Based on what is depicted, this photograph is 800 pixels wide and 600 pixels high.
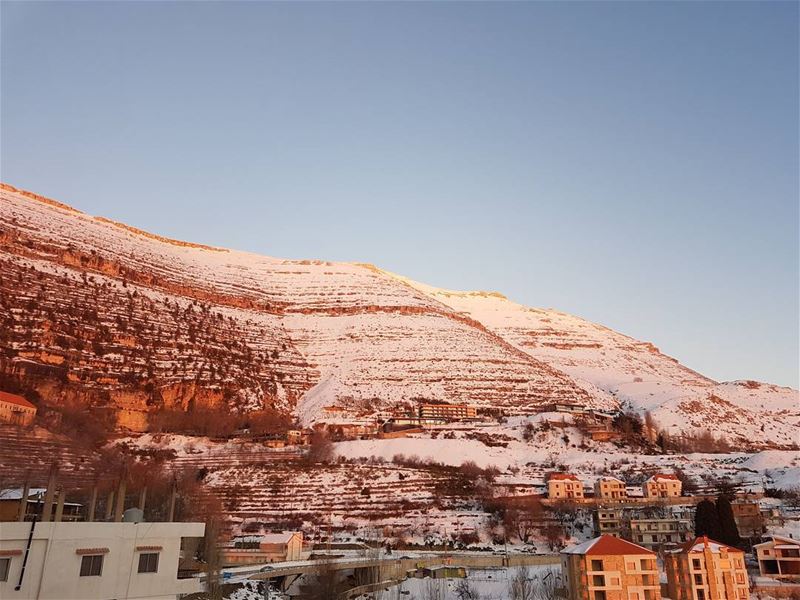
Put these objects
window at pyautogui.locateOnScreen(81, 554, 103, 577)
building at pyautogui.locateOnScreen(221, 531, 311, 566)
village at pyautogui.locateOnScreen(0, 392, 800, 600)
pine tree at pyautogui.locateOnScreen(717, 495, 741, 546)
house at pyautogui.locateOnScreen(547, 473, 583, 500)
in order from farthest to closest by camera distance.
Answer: house at pyautogui.locateOnScreen(547, 473, 583, 500) → building at pyautogui.locateOnScreen(221, 531, 311, 566) → pine tree at pyautogui.locateOnScreen(717, 495, 741, 546) → village at pyautogui.locateOnScreen(0, 392, 800, 600) → window at pyautogui.locateOnScreen(81, 554, 103, 577)

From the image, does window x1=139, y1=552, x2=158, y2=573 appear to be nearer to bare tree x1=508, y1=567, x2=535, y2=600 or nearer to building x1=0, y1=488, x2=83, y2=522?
building x1=0, y1=488, x2=83, y2=522

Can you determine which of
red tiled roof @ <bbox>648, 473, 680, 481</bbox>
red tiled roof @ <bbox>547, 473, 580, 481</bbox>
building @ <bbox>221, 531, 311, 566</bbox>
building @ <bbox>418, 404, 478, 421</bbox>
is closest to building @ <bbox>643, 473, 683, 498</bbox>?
red tiled roof @ <bbox>648, 473, 680, 481</bbox>

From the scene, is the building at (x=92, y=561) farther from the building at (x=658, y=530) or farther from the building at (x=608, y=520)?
the building at (x=608, y=520)

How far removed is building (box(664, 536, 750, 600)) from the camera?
101ft

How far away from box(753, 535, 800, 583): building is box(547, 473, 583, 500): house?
1926cm

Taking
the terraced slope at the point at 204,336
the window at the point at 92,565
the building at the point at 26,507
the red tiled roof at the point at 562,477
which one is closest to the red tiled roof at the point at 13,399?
the terraced slope at the point at 204,336

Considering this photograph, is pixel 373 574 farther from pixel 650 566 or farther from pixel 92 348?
pixel 92 348

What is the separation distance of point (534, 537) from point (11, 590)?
37.2 metres

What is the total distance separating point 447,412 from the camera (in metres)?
82.9

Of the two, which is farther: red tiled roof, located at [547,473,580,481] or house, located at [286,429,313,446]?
house, located at [286,429,313,446]

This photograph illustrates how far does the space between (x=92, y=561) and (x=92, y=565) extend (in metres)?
0.10

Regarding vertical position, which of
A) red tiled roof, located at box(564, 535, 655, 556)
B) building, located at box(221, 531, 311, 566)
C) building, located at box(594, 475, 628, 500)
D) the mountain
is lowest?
building, located at box(221, 531, 311, 566)

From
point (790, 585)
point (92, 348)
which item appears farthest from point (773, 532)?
point (92, 348)

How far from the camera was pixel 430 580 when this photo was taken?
34.3 metres
